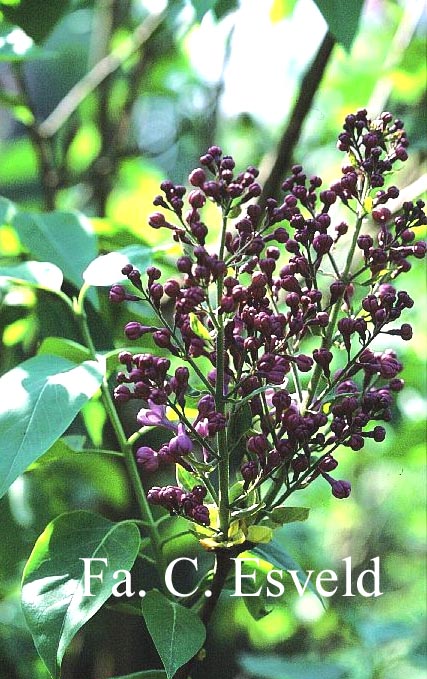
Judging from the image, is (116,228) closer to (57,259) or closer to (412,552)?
(57,259)

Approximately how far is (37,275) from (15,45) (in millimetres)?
262

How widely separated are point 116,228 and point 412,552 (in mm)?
1600

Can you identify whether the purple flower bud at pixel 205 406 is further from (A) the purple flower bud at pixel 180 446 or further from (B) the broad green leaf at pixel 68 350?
(B) the broad green leaf at pixel 68 350

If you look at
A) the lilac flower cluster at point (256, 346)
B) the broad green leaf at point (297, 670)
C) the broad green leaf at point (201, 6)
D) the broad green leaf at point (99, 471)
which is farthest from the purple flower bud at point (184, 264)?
the broad green leaf at point (297, 670)

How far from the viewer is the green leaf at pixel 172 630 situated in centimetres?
58

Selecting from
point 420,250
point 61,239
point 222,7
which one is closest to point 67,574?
point 420,250

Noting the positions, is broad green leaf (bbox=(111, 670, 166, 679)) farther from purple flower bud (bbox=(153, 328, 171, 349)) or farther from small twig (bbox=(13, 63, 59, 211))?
small twig (bbox=(13, 63, 59, 211))

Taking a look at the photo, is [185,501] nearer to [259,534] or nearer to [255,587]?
[259,534]

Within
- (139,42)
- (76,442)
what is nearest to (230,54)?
(139,42)

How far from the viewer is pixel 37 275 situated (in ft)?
2.57

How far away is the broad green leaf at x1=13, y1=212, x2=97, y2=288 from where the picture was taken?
3.06ft

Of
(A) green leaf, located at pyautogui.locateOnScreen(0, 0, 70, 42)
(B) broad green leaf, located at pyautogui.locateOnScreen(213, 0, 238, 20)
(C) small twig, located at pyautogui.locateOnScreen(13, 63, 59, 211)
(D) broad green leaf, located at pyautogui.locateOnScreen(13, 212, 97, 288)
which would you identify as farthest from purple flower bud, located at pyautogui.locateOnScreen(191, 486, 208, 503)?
(C) small twig, located at pyautogui.locateOnScreen(13, 63, 59, 211)

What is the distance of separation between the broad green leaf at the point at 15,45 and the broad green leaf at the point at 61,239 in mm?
164

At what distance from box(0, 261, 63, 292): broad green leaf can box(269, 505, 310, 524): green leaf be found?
0.96ft
